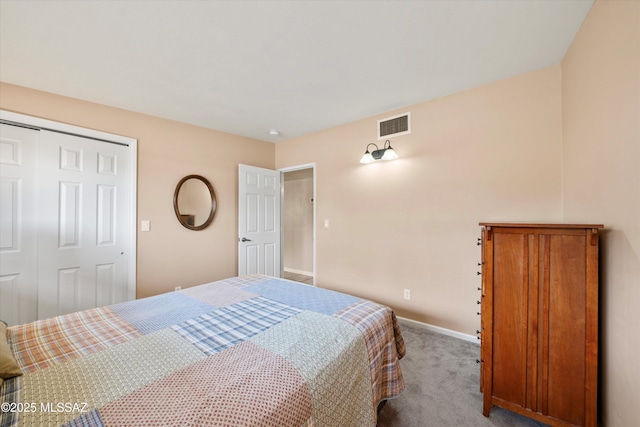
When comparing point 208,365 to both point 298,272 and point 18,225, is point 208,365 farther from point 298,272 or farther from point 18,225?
point 298,272

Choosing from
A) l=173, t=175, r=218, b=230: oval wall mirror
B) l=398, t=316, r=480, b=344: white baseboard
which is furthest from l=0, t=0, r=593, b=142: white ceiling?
l=398, t=316, r=480, b=344: white baseboard

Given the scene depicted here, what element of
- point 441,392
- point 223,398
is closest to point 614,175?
point 441,392

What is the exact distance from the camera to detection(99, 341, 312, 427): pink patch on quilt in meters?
0.72

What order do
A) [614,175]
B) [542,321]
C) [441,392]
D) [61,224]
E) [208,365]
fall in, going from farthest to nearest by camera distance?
[61,224] < [441,392] < [542,321] < [614,175] < [208,365]

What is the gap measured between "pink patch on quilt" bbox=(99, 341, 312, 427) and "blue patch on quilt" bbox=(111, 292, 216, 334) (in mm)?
506

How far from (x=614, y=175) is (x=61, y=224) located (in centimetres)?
410

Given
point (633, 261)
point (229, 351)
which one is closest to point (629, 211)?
point (633, 261)

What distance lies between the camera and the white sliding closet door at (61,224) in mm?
2156

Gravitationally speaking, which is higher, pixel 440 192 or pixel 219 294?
pixel 440 192

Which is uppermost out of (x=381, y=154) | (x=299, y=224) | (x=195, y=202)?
(x=381, y=154)

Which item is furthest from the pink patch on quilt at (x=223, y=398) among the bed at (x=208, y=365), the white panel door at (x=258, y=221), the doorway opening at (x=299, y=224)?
the doorway opening at (x=299, y=224)

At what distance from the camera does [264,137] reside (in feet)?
12.5

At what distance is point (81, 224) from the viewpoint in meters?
2.47

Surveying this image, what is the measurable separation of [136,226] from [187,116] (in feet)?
4.58
